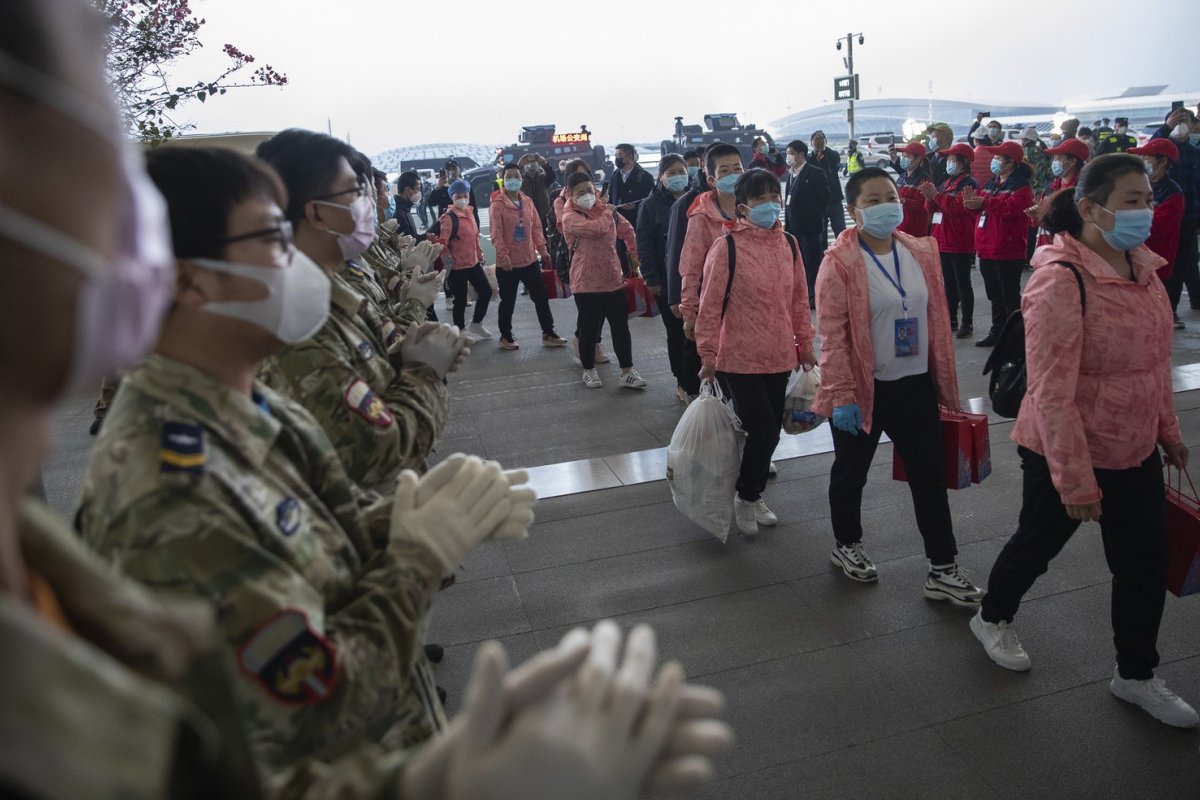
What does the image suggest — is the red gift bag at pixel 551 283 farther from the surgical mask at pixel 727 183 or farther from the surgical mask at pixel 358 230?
the surgical mask at pixel 358 230

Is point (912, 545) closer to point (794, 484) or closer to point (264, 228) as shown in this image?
point (794, 484)

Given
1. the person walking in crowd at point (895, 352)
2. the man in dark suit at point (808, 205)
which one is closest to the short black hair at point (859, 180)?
the person walking in crowd at point (895, 352)

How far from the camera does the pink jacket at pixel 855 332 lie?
358cm

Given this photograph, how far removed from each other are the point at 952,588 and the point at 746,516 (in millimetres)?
1113

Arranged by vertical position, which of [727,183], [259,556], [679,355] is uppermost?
[727,183]

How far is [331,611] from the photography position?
56.2 inches

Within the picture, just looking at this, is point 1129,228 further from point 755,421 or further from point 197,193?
point 197,193

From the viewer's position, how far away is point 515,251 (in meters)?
8.94

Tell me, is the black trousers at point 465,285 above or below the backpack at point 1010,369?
below

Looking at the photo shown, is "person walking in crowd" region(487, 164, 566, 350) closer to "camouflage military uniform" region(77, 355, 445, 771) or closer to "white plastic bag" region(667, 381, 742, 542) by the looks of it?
"white plastic bag" region(667, 381, 742, 542)

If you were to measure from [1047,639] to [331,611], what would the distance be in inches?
117

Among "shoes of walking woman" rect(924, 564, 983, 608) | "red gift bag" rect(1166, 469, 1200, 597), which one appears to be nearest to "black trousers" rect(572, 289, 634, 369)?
"shoes of walking woman" rect(924, 564, 983, 608)

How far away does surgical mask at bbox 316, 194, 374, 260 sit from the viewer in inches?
110

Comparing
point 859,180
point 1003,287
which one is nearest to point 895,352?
point 859,180
